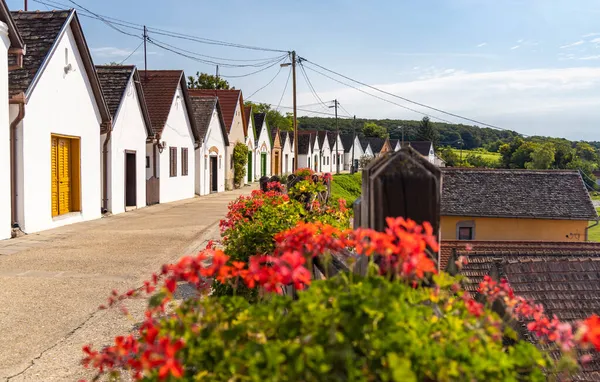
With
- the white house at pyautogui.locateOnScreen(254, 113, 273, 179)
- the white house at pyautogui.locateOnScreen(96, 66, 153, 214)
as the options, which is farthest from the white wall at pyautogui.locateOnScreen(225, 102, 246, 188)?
the white house at pyautogui.locateOnScreen(96, 66, 153, 214)

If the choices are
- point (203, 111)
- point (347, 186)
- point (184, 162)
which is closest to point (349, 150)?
point (347, 186)

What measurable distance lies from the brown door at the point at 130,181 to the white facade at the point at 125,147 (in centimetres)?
9

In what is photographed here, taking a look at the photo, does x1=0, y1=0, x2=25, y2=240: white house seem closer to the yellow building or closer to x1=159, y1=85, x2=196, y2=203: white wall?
x1=159, y1=85, x2=196, y2=203: white wall

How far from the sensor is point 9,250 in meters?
10.9

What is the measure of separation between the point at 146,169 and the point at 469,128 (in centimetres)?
16442

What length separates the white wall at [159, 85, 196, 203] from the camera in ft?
76.6

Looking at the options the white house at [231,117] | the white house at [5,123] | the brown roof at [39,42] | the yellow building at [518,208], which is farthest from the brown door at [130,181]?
the yellow building at [518,208]

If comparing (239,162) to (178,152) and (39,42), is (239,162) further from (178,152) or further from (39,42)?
(39,42)

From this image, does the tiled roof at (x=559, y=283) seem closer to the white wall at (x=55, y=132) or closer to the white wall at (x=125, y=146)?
the white wall at (x=55, y=132)

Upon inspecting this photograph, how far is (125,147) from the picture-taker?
63.2 ft

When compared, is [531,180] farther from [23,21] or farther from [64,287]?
[64,287]

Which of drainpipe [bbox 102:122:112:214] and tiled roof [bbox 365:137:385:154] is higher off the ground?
tiled roof [bbox 365:137:385:154]

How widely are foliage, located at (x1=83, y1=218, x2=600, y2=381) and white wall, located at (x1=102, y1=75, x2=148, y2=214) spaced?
16781 mm

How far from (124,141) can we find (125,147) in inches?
7.8
